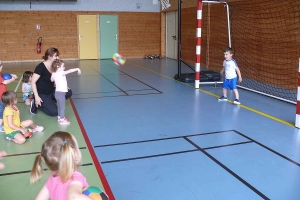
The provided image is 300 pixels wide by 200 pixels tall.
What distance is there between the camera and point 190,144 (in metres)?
4.45

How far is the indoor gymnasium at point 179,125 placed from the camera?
10.3 ft

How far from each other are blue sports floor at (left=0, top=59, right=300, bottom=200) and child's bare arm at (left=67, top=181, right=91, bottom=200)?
1246mm

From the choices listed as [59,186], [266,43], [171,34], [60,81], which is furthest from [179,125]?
[171,34]

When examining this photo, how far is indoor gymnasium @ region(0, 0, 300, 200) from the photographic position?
3143 mm

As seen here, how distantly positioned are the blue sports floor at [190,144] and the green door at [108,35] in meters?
9.86

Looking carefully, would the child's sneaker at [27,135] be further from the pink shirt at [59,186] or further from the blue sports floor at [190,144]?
the pink shirt at [59,186]

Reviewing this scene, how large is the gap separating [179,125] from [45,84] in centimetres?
274

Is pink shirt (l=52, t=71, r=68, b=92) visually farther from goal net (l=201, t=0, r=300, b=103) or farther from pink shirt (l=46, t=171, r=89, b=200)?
goal net (l=201, t=0, r=300, b=103)

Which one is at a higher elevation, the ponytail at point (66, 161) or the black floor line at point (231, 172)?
the ponytail at point (66, 161)

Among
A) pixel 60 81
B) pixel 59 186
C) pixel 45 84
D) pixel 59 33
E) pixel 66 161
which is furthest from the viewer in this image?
pixel 59 33

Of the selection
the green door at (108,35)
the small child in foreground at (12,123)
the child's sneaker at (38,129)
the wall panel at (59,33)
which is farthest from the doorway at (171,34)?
the small child in foreground at (12,123)

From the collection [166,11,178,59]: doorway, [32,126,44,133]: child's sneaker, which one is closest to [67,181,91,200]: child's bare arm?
[32,126,44,133]: child's sneaker

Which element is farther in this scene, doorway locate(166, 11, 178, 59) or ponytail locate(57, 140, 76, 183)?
doorway locate(166, 11, 178, 59)

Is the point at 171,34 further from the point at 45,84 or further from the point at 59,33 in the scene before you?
the point at 45,84
